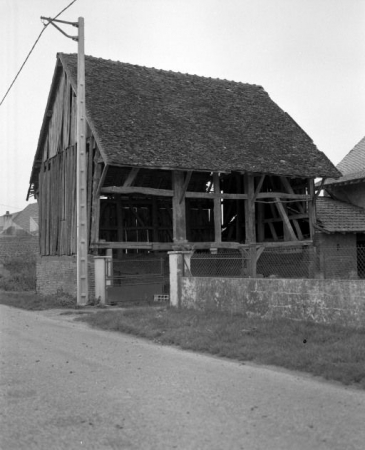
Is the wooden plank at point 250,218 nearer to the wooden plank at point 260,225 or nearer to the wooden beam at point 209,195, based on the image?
the wooden beam at point 209,195

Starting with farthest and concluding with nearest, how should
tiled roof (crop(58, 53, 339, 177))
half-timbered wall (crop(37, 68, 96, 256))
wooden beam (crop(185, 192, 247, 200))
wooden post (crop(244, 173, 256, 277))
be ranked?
wooden post (crop(244, 173, 256, 277)) → half-timbered wall (crop(37, 68, 96, 256)) → wooden beam (crop(185, 192, 247, 200)) → tiled roof (crop(58, 53, 339, 177))

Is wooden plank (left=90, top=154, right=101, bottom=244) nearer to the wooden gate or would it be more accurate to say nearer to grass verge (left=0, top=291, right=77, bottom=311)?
the wooden gate

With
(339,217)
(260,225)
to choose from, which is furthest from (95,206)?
(339,217)

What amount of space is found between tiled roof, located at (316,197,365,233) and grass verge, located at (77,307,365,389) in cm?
1176

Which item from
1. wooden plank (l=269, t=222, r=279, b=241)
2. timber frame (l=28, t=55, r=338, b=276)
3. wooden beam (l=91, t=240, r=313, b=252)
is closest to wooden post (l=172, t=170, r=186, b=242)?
timber frame (l=28, t=55, r=338, b=276)

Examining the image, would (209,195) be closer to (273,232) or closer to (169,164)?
(169,164)

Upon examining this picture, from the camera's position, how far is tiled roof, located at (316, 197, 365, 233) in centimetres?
2436

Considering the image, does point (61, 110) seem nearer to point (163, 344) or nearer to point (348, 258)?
point (348, 258)

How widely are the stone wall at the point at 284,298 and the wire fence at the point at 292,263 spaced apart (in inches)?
328

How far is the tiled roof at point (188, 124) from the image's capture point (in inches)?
779

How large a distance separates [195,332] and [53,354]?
9.67ft

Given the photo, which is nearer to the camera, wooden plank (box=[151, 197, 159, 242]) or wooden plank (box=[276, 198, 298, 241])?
wooden plank (box=[276, 198, 298, 241])

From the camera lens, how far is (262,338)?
410 inches

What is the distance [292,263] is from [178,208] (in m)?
6.12
